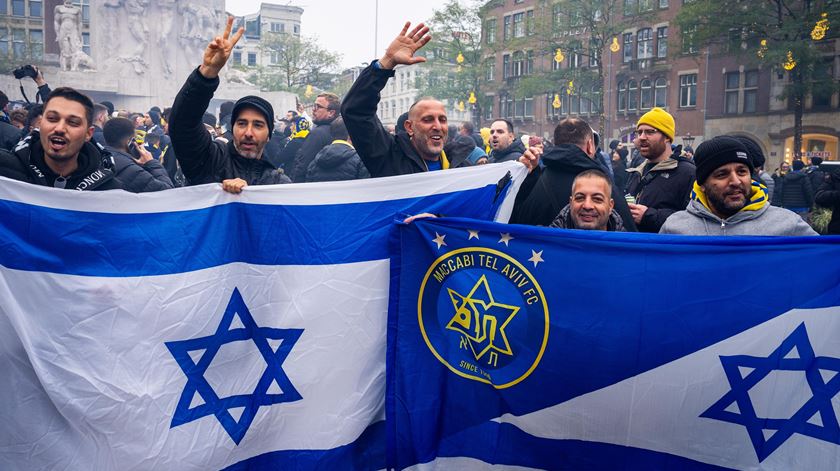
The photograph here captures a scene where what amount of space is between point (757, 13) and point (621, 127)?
777 inches

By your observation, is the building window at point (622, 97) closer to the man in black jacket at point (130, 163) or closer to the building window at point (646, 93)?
the building window at point (646, 93)

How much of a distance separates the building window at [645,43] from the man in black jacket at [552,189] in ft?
152

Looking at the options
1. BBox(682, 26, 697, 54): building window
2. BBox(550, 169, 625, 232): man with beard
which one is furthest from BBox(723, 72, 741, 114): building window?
BBox(550, 169, 625, 232): man with beard

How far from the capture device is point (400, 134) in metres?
4.38

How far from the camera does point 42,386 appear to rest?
316 centimetres

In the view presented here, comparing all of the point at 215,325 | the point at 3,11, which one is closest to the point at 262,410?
the point at 215,325

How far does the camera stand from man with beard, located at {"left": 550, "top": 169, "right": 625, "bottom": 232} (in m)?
3.65

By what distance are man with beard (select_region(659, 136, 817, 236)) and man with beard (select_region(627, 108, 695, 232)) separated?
2.96 ft

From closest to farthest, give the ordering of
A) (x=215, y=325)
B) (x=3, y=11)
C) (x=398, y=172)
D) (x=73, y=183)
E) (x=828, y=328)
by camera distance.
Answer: (x=828, y=328) → (x=215, y=325) → (x=73, y=183) → (x=398, y=172) → (x=3, y=11)

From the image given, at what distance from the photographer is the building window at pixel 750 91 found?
41.2 m

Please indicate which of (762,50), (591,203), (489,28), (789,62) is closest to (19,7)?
(489,28)

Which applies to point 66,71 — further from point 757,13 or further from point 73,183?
point 73,183

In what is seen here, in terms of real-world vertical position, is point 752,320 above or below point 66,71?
→ below

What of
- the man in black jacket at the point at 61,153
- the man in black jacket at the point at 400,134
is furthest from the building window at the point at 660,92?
the man in black jacket at the point at 61,153
